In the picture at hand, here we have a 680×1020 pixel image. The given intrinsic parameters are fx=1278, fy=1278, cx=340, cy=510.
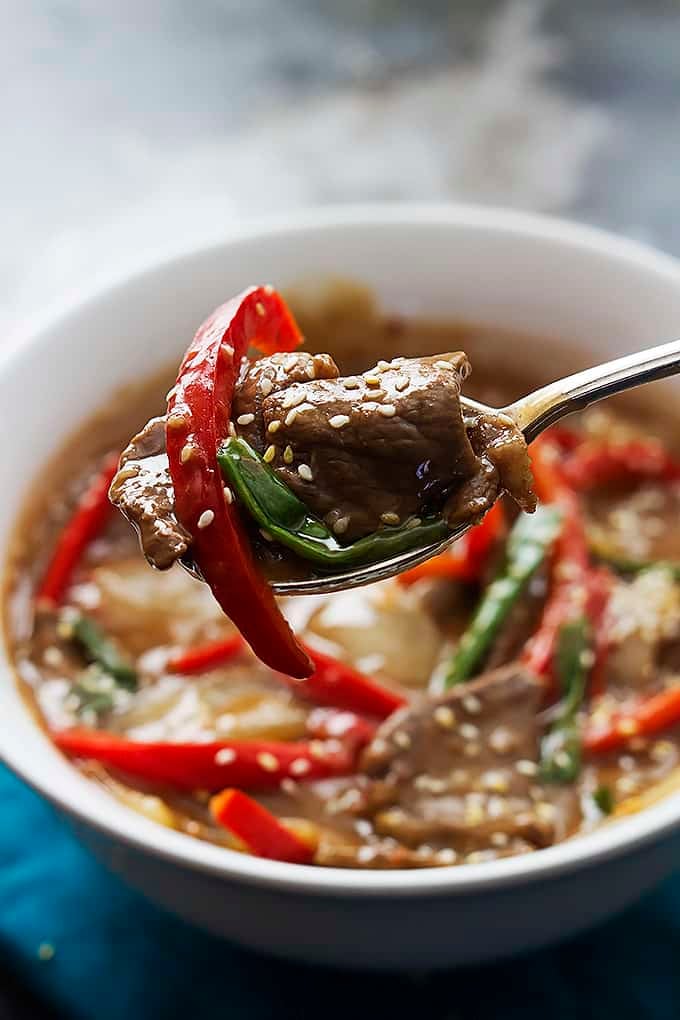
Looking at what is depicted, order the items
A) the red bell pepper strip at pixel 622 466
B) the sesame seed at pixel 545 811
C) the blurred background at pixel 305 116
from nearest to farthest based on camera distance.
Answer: the sesame seed at pixel 545 811 < the red bell pepper strip at pixel 622 466 < the blurred background at pixel 305 116

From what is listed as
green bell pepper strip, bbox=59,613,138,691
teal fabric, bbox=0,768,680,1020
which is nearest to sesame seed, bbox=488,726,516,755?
teal fabric, bbox=0,768,680,1020

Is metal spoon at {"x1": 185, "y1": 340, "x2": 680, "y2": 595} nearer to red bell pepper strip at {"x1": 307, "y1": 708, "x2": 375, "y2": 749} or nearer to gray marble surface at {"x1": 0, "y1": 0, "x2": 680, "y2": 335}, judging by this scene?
red bell pepper strip at {"x1": 307, "y1": 708, "x2": 375, "y2": 749}

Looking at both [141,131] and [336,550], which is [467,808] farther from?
[141,131]

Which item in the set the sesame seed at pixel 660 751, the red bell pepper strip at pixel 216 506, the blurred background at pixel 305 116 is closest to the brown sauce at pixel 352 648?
the sesame seed at pixel 660 751

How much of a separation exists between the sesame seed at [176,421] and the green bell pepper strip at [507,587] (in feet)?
3.54

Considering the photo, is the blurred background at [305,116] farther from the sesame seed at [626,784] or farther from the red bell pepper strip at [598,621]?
the sesame seed at [626,784]

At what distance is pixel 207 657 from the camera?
2.63 meters

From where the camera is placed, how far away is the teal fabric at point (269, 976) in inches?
87.4

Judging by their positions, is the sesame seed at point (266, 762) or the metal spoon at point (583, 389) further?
the sesame seed at point (266, 762)

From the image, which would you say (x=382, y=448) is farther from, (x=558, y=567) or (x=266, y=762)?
(x=558, y=567)

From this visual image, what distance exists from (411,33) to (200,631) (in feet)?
8.82

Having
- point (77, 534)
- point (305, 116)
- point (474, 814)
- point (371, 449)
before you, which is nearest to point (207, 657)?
point (77, 534)

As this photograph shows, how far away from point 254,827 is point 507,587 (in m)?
0.79

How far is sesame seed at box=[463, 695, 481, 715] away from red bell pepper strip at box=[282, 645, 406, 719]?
152mm
